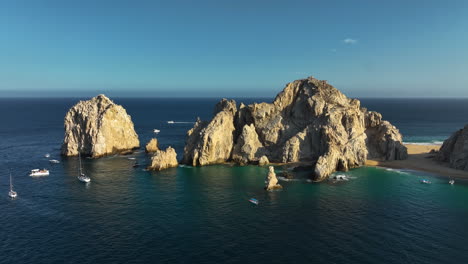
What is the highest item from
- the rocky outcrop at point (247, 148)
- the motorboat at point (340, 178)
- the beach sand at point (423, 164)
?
the rocky outcrop at point (247, 148)

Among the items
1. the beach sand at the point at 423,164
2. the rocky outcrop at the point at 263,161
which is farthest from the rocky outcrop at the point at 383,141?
the rocky outcrop at the point at 263,161

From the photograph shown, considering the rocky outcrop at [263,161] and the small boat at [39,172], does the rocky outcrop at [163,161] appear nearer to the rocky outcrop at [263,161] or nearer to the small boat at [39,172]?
the rocky outcrop at [263,161]

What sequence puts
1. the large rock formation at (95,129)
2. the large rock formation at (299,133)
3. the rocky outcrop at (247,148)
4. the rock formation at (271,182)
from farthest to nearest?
1. the large rock formation at (95,129)
2. the rocky outcrop at (247,148)
3. the large rock formation at (299,133)
4. the rock formation at (271,182)

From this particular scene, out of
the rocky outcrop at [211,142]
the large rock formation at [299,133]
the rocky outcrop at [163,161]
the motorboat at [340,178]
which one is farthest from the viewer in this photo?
the rocky outcrop at [211,142]

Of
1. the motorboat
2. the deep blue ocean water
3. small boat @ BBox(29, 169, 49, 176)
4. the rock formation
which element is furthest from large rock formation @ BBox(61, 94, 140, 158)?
the motorboat

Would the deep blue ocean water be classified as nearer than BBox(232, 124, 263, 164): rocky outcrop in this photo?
Yes

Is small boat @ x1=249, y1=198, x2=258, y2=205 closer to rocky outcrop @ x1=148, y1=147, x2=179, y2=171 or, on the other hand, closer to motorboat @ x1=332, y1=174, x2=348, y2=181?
motorboat @ x1=332, y1=174, x2=348, y2=181
